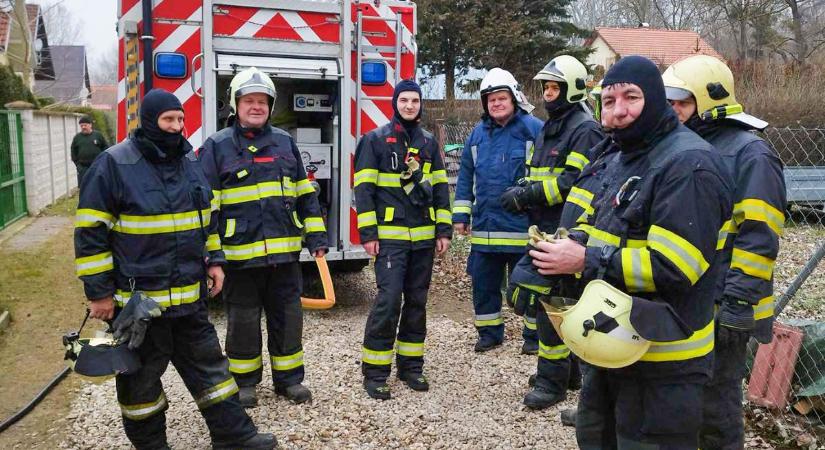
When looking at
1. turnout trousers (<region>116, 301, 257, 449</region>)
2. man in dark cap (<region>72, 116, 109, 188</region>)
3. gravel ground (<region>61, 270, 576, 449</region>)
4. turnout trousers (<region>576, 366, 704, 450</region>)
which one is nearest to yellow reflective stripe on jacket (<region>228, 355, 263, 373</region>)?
gravel ground (<region>61, 270, 576, 449</region>)

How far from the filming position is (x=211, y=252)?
12.5 ft

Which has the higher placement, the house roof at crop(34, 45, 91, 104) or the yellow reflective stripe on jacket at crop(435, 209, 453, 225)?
the house roof at crop(34, 45, 91, 104)

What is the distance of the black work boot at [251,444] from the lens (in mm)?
3715

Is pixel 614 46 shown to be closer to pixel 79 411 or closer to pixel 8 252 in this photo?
pixel 8 252

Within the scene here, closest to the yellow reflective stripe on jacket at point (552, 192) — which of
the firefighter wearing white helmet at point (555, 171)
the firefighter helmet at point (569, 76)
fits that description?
the firefighter wearing white helmet at point (555, 171)

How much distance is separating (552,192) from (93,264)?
2.68 metres

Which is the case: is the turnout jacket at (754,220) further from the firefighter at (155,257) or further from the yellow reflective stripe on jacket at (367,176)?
the firefighter at (155,257)

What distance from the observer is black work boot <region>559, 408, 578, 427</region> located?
4.13 meters

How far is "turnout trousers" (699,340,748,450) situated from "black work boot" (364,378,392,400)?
6.64 ft

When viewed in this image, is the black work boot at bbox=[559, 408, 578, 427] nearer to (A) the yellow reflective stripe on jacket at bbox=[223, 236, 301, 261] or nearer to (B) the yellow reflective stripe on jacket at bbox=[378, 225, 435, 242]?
(B) the yellow reflective stripe on jacket at bbox=[378, 225, 435, 242]

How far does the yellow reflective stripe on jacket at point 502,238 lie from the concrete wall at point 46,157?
35.6 ft

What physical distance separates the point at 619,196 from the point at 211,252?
7.49 ft

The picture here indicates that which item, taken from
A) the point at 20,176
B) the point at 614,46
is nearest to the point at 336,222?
the point at 20,176

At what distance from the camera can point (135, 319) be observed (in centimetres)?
323
